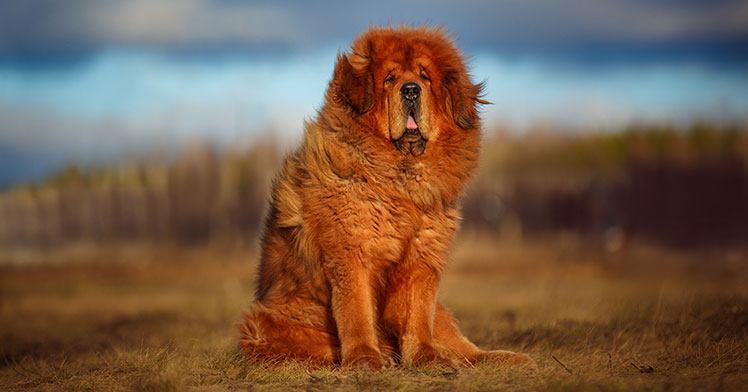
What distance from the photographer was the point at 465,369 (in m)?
5.00

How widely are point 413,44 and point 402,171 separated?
1091 mm

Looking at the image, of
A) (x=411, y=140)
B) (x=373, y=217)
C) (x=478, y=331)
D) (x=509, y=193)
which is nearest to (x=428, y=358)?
(x=373, y=217)

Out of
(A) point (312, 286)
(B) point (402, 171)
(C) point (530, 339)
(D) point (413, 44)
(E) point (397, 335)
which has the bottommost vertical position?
(C) point (530, 339)

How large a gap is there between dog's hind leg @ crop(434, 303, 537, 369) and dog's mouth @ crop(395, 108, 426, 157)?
4.95 feet

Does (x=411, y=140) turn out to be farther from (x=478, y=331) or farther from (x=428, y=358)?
(x=478, y=331)

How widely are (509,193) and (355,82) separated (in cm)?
2196

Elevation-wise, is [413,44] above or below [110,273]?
above

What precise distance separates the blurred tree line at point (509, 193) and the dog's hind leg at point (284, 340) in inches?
658

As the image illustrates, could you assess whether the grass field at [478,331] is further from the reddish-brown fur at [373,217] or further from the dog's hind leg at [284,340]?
the reddish-brown fur at [373,217]

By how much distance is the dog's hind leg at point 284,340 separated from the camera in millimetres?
5297

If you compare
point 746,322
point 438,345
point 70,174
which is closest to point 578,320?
point 746,322

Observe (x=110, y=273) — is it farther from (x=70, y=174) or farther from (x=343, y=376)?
(x=343, y=376)

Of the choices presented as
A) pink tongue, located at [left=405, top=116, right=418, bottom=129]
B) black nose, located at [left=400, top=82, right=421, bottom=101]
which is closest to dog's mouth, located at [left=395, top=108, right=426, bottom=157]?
pink tongue, located at [left=405, top=116, right=418, bottom=129]

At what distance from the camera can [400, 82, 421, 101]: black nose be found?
17.4ft
